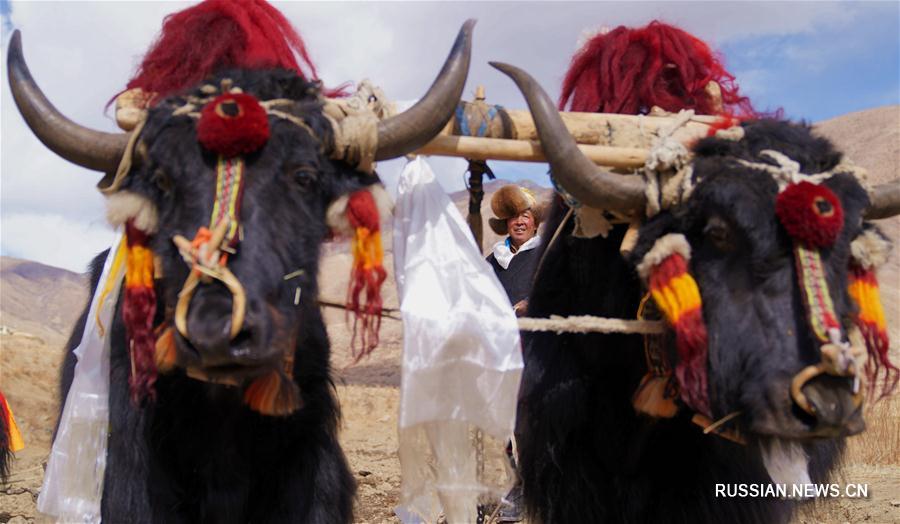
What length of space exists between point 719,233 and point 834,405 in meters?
0.65

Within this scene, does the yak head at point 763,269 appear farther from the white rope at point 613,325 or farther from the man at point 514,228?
the man at point 514,228

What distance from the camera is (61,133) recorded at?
10.2 feet

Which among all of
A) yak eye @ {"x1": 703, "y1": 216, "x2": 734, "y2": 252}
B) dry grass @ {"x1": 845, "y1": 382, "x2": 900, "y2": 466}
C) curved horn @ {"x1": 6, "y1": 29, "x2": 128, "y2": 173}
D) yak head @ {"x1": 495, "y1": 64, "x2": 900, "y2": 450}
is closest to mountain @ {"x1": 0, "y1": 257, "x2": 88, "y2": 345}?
dry grass @ {"x1": 845, "y1": 382, "x2": 900, "y2": 466}

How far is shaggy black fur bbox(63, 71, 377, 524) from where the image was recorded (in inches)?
114

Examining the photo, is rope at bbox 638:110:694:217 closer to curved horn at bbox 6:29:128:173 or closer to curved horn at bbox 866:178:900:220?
curved horn at bbox 866:178:900:220

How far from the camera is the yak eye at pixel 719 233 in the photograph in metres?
2.99

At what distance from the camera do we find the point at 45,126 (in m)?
3.12

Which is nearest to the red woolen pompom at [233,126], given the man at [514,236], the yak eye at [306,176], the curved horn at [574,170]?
the yak eye at [306,176]

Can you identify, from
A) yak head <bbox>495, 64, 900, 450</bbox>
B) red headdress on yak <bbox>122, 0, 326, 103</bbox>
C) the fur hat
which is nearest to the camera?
yak head <bbox>495, 64, 900, 450</bbox>

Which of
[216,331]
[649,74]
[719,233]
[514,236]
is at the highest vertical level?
[649,74]

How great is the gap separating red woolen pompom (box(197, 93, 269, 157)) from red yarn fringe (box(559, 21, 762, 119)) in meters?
1.77

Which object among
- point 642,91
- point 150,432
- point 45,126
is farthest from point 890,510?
point 45,126

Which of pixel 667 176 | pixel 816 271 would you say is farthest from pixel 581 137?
pixel 816 271

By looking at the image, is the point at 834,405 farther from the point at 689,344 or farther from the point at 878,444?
the point at 878,444
